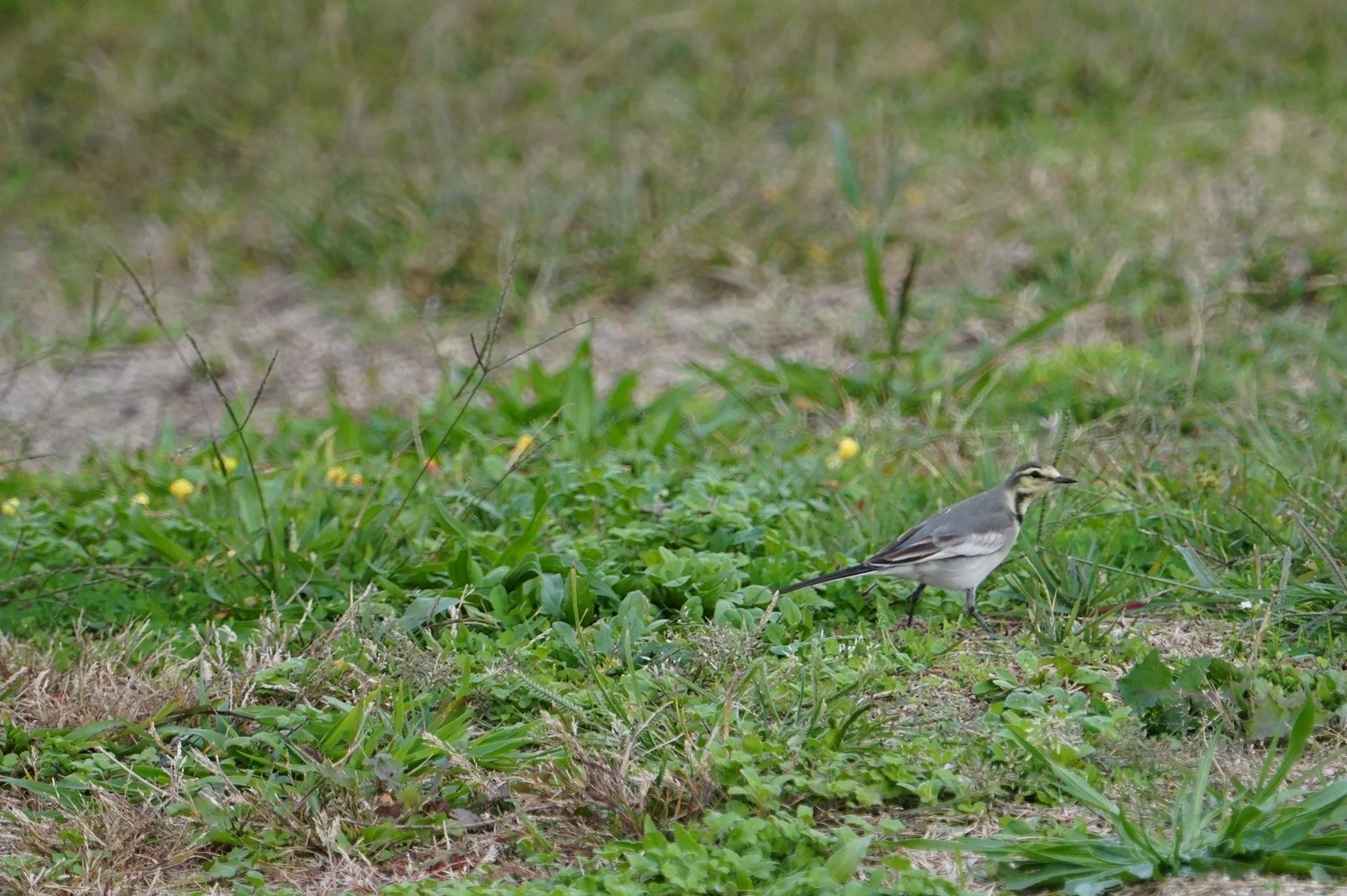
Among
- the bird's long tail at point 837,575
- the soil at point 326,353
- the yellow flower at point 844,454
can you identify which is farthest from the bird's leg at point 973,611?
the soil at point 326,353

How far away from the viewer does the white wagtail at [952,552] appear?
15.0ft

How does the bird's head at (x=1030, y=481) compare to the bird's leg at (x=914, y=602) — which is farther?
the bird's head at (x=1030, y=481)

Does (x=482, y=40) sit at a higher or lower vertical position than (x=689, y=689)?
higher

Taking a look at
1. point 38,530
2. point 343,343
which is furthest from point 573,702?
point 343,343

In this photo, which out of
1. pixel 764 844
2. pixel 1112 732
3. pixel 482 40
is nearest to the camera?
pixel 764 844

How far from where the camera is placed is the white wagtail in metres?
4.57

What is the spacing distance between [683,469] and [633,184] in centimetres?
352

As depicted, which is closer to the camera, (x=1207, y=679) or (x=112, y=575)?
(x=1207, y=679)

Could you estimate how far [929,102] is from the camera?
11.0 m

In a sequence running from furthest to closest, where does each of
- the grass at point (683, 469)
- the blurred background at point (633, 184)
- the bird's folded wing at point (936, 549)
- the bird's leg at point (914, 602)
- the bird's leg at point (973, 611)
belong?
the blurred background at point (633, 184), the bird's leg at point (914, 602), the bird's leg at point (973, 611), the bird's folded wing at point (936, 549), the grass at point (683, 469)

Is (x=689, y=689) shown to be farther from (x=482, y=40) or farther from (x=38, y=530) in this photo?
(x=482, y=40)

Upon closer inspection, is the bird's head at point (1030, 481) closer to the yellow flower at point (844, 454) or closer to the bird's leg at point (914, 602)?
the bird's leg at point (914, 602)

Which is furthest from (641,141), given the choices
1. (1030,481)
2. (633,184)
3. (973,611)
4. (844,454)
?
(973,611)

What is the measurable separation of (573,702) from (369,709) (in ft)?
1.74
